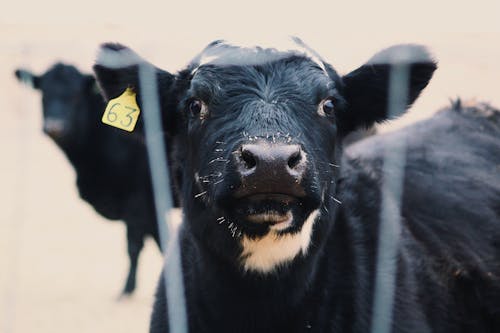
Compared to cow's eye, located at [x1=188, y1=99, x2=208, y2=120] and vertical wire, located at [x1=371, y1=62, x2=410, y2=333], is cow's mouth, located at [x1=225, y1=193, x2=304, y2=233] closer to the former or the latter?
cow's eye, located at [x1=188, y1=99, x2=208, y2=120]

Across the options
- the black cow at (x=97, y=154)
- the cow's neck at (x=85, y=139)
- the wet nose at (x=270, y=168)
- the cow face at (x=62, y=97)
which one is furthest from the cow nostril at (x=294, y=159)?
the cow face at (x=62, y=97)

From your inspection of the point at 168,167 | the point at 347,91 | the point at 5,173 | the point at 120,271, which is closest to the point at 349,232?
the point at 347,91

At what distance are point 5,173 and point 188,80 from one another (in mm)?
9950

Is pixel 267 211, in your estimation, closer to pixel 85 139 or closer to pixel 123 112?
pixel 123 112

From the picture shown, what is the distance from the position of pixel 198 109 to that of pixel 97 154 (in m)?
5.05

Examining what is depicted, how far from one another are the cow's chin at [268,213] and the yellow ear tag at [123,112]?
0.85 m

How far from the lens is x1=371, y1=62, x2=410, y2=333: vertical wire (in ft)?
10.4

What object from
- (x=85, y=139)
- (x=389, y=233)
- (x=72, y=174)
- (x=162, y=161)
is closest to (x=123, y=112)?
(x=162, y=161)

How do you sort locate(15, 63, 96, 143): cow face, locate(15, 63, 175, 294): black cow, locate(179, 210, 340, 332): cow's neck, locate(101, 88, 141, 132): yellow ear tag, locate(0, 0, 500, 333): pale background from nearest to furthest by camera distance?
locate(179, 210, 340, 332): cow's neck
locate(101, 88, 141, 132): yellow ear tag
locate(0, 0, 500, 333): pale background
locate(15, 63, 175, 294): black cow
locate(15, 63, 96, 143): cow face

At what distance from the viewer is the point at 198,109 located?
309 cm

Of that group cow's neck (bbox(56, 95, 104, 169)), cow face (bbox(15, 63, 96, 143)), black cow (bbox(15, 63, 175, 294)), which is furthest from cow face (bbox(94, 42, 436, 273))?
cow face (bbox(15, 63, 96, 143))

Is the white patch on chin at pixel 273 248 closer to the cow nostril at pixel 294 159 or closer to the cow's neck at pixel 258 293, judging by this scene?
the cow's neck at pixel 258 293

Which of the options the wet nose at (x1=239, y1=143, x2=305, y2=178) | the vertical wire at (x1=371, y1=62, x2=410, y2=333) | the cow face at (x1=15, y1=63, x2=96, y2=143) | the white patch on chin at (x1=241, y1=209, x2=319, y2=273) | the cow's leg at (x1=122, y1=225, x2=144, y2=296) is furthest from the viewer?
the cow face at (x1=15, y1=63, x2=96, y2=143)

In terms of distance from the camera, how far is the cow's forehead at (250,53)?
3184mm
